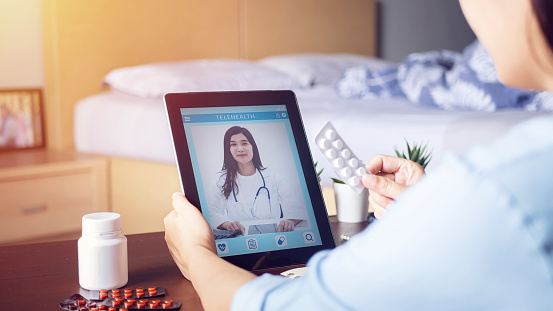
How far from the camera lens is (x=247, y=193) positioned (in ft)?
2.98

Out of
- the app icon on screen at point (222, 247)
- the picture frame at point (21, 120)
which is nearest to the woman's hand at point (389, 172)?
the app icon on screen at point (222, 247)

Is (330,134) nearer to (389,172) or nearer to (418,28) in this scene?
(389,172)

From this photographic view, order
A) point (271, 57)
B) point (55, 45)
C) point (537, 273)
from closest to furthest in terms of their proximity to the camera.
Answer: point (537, 273), point (55, 45), point (271, 57)

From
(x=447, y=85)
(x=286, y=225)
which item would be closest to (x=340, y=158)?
(x=286, y=225)

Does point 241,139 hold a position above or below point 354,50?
below

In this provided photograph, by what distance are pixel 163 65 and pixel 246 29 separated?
0.74 m

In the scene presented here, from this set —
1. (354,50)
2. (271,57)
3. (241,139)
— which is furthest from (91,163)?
(354,50)

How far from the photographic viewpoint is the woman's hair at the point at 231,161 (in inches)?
35.4

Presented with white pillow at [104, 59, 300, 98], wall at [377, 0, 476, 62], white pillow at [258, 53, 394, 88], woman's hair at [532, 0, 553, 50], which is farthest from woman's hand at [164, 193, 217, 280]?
wall at [377, 0, 476, 62]

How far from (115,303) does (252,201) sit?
264 mm

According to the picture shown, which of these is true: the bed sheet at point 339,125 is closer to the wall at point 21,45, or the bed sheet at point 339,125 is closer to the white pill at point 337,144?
the wall at point 21,45

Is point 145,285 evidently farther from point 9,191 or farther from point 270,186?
point 9,191

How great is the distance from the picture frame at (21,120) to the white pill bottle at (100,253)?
1.84 metres

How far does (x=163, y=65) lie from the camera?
8.43 feet
